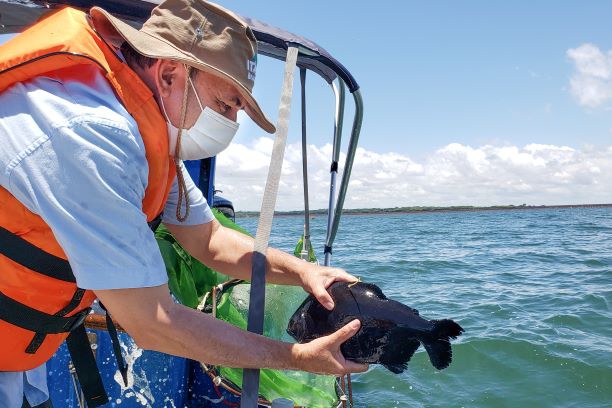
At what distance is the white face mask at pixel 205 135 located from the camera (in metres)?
1.89

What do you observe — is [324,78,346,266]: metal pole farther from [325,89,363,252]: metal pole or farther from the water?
the water

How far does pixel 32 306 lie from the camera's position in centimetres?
176

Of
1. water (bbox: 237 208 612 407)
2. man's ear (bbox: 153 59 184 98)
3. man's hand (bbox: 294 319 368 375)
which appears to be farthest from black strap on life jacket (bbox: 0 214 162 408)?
water (bbox: 237 208 612 407)

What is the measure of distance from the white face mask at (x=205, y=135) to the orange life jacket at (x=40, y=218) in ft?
0.35

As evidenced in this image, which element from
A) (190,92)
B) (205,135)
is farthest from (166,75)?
(205,135)

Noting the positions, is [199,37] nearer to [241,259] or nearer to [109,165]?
[109,165]

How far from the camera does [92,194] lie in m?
1.42

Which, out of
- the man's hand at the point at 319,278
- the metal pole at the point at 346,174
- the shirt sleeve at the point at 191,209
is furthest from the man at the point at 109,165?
the metal pole at the point at 346,174

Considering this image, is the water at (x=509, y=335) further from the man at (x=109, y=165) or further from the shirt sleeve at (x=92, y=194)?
the shirt sleeve at (x=92, y=194)

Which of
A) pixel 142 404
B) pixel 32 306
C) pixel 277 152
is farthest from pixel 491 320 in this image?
pixel 32 306

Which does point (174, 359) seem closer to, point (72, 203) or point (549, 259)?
point (72, 203)

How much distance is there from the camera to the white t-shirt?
139cm

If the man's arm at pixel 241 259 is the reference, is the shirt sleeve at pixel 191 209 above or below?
above

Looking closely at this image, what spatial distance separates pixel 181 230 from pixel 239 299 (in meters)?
1.21
